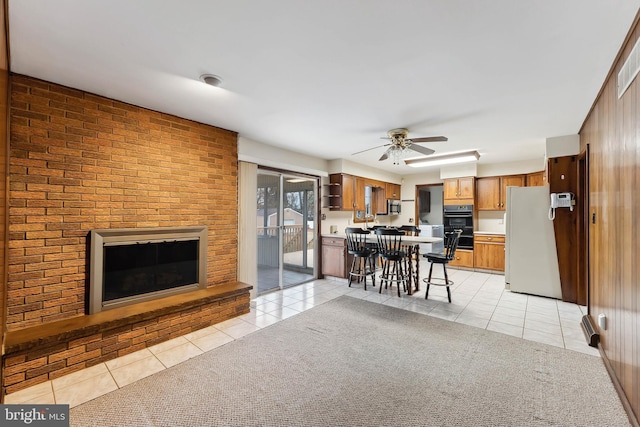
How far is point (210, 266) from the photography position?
3691 millimetres

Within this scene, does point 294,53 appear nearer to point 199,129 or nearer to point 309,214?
point 199,129

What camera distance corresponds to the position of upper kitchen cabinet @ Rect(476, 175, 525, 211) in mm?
6098

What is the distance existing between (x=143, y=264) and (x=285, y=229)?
2.38 m

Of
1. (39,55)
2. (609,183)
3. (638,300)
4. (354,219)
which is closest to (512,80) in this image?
(609,183)

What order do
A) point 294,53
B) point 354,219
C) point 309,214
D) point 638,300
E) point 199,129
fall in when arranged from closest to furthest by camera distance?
1. point 638,300
2. point 294,53
3. point 199,129
4. point 309,214
5. point 354,219

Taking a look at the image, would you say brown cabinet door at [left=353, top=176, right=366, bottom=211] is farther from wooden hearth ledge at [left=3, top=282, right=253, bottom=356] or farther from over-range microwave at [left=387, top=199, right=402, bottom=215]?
wooden hearth ledge at [left=3, top=282, right=253, bottom=356]

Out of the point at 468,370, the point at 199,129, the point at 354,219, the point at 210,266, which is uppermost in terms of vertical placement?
the point at 199,129

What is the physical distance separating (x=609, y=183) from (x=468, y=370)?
1963 millimetres

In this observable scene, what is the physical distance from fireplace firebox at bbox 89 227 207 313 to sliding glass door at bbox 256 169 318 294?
1.29 metres

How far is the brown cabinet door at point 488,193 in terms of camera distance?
629 centimetres

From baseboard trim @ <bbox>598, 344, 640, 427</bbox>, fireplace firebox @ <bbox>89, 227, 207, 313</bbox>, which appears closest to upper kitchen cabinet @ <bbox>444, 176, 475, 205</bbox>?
baseboard trim @ <bbox>598, 344, 640, 427</bbox>

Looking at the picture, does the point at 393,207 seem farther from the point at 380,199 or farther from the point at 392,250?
the point at 392,250

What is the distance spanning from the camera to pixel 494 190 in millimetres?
6320

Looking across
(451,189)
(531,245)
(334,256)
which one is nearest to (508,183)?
(451,189)
